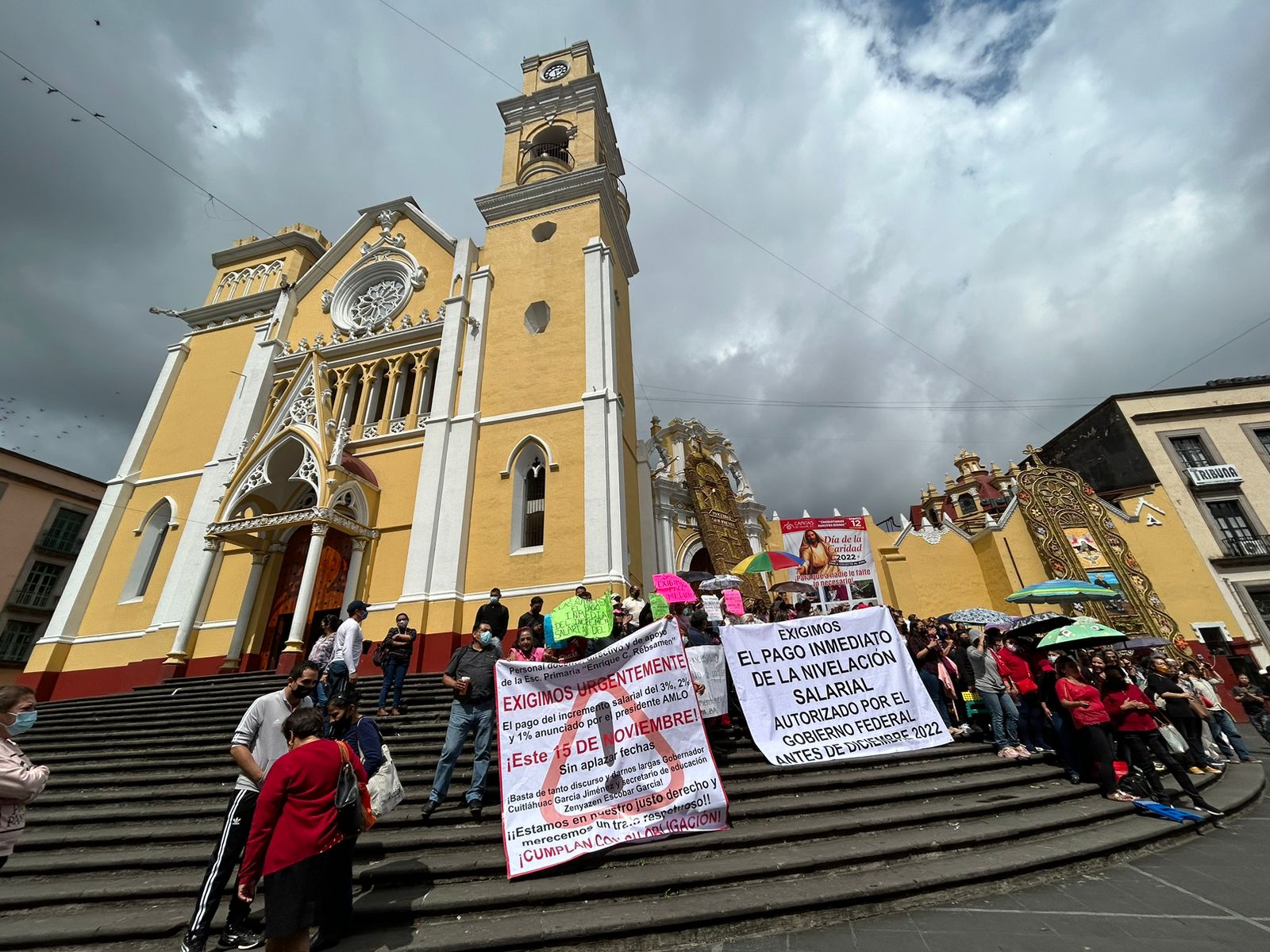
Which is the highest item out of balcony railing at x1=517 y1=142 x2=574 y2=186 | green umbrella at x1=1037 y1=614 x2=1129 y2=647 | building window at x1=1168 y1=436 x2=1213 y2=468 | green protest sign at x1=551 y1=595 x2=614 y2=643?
balcony railing at x1=517 y1=142 x2=574 y2=186

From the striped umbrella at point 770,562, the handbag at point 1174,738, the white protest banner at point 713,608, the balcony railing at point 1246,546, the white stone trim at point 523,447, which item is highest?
the white stone trim at point 523,447

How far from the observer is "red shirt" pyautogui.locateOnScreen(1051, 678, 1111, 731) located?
5.70 metres

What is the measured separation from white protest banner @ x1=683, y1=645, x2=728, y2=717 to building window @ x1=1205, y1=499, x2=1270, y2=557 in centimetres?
2323

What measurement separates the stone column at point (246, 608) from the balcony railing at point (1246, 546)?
30461 millimetres

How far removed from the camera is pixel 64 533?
25.0 m

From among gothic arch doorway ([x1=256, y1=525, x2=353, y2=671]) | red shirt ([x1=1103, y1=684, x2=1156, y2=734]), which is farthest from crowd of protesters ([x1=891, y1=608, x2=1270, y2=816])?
gothic arch doorway ([x1=256, y1=525, x2=353, y2=671])

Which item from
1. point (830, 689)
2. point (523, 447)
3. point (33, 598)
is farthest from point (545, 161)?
point (33, 598)

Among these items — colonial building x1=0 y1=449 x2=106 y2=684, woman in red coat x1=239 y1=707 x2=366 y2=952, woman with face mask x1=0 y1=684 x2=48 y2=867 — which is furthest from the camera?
colonial building x1=0 y1=449 x2=106 y2=684

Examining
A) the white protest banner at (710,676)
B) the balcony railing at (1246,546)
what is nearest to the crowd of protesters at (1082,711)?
the white protest banner at (710,676)

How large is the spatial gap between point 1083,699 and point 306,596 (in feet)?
42.3

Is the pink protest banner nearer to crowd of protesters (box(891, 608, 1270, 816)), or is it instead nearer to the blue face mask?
crowd of protesters (box(891, 608, 1270, 816))

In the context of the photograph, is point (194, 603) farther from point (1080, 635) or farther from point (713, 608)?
point (1080, 635)

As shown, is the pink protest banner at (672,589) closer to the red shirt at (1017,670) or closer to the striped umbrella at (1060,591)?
the red shirt at (1017,670)

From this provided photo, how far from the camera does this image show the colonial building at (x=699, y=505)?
2028cm
